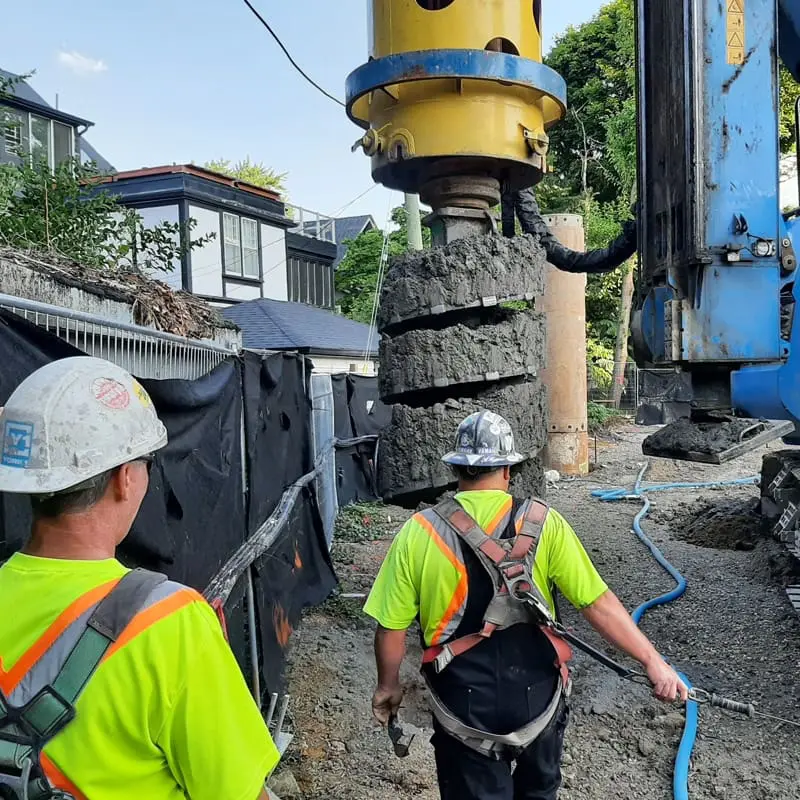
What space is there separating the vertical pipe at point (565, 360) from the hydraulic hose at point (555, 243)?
7894mm

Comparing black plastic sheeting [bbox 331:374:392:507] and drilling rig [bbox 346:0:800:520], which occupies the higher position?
drilling rig [bbox 346:0:800:520]

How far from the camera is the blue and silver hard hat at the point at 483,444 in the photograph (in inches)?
127

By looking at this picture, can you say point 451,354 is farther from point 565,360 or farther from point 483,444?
point 565,360

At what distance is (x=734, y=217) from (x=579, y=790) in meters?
3.09

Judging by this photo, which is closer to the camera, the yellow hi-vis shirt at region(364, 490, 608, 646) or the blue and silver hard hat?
the yellow hi-vis shirt at region(364, 490, 608, 646)

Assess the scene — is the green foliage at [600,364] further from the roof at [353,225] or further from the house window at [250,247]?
the roof at [353,225]

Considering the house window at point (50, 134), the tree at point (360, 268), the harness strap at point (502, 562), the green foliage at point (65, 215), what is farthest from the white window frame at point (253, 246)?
the harness strap at point (502, 562)

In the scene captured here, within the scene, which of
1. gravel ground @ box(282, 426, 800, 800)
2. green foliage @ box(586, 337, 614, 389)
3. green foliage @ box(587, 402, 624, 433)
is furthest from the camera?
green foliage @ box(586, 337, 614, 389)

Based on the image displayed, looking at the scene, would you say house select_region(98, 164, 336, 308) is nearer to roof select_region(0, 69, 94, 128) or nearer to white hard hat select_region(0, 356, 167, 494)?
roof select_region(0, 69, 94, 128)

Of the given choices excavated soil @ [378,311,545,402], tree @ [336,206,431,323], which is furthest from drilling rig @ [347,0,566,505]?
tree @ [336,206,431,323]

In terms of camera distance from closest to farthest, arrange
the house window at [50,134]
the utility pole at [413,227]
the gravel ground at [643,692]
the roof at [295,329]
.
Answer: the gravel ground at [643,692]
the utility pole at [413,227]
the roof at [295,329]
the house window at [50,134]

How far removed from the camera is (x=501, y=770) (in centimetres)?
309

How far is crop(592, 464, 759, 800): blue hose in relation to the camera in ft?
13.1

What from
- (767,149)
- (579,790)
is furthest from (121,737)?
(767,149)
